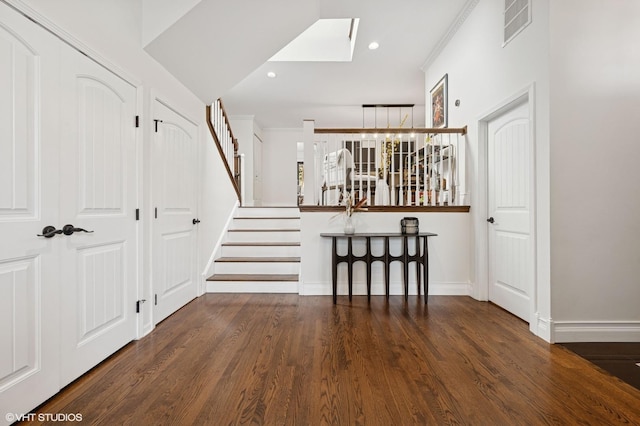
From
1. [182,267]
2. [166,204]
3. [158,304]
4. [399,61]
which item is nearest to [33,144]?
[166,204]

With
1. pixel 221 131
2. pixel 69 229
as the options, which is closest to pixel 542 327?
pixel 69 229

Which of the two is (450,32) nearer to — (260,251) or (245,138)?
(260,251)

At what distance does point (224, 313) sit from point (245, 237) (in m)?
1.79

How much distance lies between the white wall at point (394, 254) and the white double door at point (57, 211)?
198 cm

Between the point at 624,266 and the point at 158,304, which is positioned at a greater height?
the point at 624,266

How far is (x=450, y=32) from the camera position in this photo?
440 cm

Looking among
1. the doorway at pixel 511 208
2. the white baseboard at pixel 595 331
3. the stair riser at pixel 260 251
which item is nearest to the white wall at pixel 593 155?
the white baseboard at pixel 595 331

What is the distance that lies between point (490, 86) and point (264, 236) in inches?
137

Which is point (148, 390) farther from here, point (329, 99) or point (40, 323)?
point (329, 99)

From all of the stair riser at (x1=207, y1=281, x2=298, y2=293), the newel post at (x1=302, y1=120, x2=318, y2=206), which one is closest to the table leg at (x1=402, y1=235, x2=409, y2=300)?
the newel post at (x1=302, y1=120, x2=318, y2=206)

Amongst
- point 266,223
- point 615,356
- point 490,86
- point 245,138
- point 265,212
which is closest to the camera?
point 615,356

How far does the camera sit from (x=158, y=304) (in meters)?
2.91

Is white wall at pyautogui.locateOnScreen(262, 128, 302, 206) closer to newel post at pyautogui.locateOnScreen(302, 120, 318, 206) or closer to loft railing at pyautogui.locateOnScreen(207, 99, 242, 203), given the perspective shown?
loft railing at pyautogui.locateOnScreen(207, 99, 242, 203)

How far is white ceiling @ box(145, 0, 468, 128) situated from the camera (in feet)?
9.46
